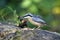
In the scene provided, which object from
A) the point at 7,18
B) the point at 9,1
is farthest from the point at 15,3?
the point at 7,18

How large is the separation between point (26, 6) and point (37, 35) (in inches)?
161

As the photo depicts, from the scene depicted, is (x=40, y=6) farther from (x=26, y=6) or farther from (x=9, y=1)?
(x=9, y=1)

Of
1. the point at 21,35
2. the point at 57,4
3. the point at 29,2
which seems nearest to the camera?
the point at 21,35

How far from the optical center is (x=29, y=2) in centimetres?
723

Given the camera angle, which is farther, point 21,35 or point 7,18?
point 7,18

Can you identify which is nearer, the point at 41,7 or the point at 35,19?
the point at 35,19

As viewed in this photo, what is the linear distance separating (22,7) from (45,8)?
2.02 ft

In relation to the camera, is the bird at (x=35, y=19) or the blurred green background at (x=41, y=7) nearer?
the bird at (x=35, y=19)

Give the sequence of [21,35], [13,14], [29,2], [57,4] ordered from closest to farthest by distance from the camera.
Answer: [21,35] < [13,14] < [29,2] < [57,4]

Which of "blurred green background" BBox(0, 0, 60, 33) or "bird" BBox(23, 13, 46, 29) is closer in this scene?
"bird" BBox(23, 13, 46, 29)

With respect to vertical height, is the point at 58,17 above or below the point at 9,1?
below

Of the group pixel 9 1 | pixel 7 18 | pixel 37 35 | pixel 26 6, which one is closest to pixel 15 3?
pixel 9 1

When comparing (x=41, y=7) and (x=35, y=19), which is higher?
(x=41, y=7)

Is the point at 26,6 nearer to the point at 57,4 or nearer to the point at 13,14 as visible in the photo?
the point at 57,4
